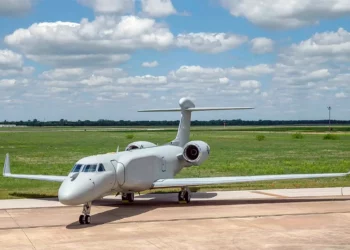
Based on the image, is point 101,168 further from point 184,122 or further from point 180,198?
point 184,122

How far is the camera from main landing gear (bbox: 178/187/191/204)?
77.4ft

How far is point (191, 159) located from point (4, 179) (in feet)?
45.8

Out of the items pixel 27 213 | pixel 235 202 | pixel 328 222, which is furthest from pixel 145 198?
pixel 328 222

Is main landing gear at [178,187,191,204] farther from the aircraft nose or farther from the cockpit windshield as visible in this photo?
the aircraft nose

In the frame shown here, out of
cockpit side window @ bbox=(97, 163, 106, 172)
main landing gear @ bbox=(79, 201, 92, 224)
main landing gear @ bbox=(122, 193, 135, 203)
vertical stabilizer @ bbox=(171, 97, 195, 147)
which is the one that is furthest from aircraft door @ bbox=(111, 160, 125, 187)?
vertical stabilizer @ bbox=(171, 97, 195, 147)

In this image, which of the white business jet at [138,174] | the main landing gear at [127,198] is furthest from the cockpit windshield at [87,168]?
the main landing gear at [127,198]

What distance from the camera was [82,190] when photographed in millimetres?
18359

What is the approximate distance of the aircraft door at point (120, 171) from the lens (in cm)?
2135

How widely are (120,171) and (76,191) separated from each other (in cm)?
352

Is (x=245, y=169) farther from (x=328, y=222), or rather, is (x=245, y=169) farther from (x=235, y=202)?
(x=328, y=222)

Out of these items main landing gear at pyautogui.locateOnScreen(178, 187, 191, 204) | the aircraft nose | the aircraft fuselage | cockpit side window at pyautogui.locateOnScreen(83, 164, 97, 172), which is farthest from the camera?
main landing gear at pyautogui.locateOnScreen(178, 187, 191, 204)

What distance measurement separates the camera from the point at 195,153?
2591 cm

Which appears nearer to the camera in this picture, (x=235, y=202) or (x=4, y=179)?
(x=235, y=202)

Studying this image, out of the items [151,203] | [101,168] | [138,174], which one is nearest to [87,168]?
[101,168]
